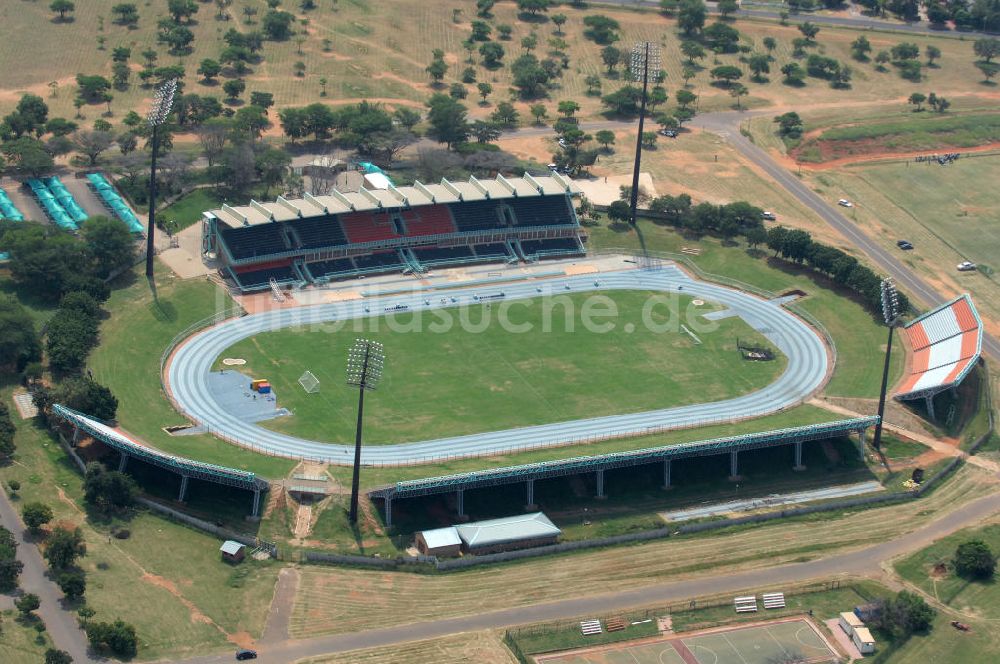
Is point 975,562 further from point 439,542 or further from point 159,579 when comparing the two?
point 159,579

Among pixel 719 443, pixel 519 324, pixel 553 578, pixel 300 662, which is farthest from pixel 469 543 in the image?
pixel 519 324

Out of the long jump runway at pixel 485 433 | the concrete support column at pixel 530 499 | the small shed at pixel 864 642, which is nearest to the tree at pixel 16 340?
the long jump runway at pixel 485 433

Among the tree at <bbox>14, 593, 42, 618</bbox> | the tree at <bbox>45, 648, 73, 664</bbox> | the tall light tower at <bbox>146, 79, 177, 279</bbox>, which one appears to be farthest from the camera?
the tall light tower at <bbox>146, 79, 177, 279</bbox>

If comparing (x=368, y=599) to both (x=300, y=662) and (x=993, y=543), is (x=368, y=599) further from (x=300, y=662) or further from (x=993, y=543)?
(x=993, y=543)

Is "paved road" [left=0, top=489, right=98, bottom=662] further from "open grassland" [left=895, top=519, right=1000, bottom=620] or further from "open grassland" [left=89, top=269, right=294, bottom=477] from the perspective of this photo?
"open grassland" [left=895, top=519, right=1000, bottom=620]

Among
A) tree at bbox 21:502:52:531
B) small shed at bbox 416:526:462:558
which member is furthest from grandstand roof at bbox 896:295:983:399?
tree at bbox 21:502:52:531
